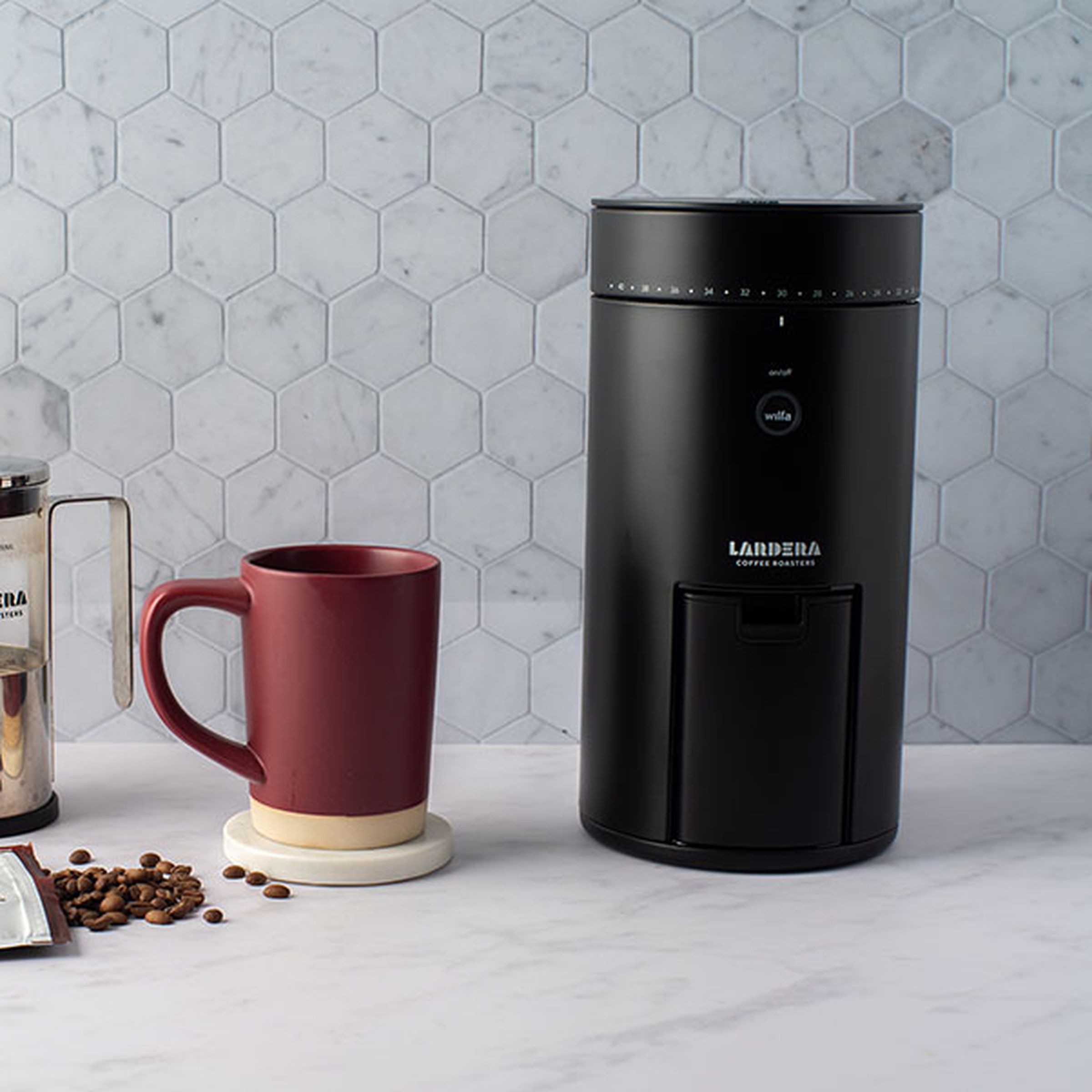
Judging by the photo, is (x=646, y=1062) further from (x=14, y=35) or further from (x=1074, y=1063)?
(x=14, y=35)

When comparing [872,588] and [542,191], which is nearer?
[872,588]

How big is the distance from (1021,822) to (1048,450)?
0.28 meters

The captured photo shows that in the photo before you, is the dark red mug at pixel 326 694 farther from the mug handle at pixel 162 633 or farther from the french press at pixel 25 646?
the french press at pixel 25 646

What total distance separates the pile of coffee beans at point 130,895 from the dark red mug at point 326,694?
60 mm

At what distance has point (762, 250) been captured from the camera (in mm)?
837

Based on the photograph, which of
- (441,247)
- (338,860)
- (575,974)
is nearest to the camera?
(575,974)

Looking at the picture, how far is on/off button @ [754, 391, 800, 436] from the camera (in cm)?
86

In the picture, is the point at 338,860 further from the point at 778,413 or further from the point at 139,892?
the point at 778,413

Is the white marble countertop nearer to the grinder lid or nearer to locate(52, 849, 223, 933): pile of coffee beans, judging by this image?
locate(52, 849, 223, 933): pile of coffee beans

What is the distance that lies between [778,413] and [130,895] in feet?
1.34

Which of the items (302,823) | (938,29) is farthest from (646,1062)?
(938,29)

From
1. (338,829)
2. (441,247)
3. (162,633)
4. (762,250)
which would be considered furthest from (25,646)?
(762,250)

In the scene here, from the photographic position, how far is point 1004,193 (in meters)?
1.13

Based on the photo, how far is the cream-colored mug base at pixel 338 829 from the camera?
90 cm
